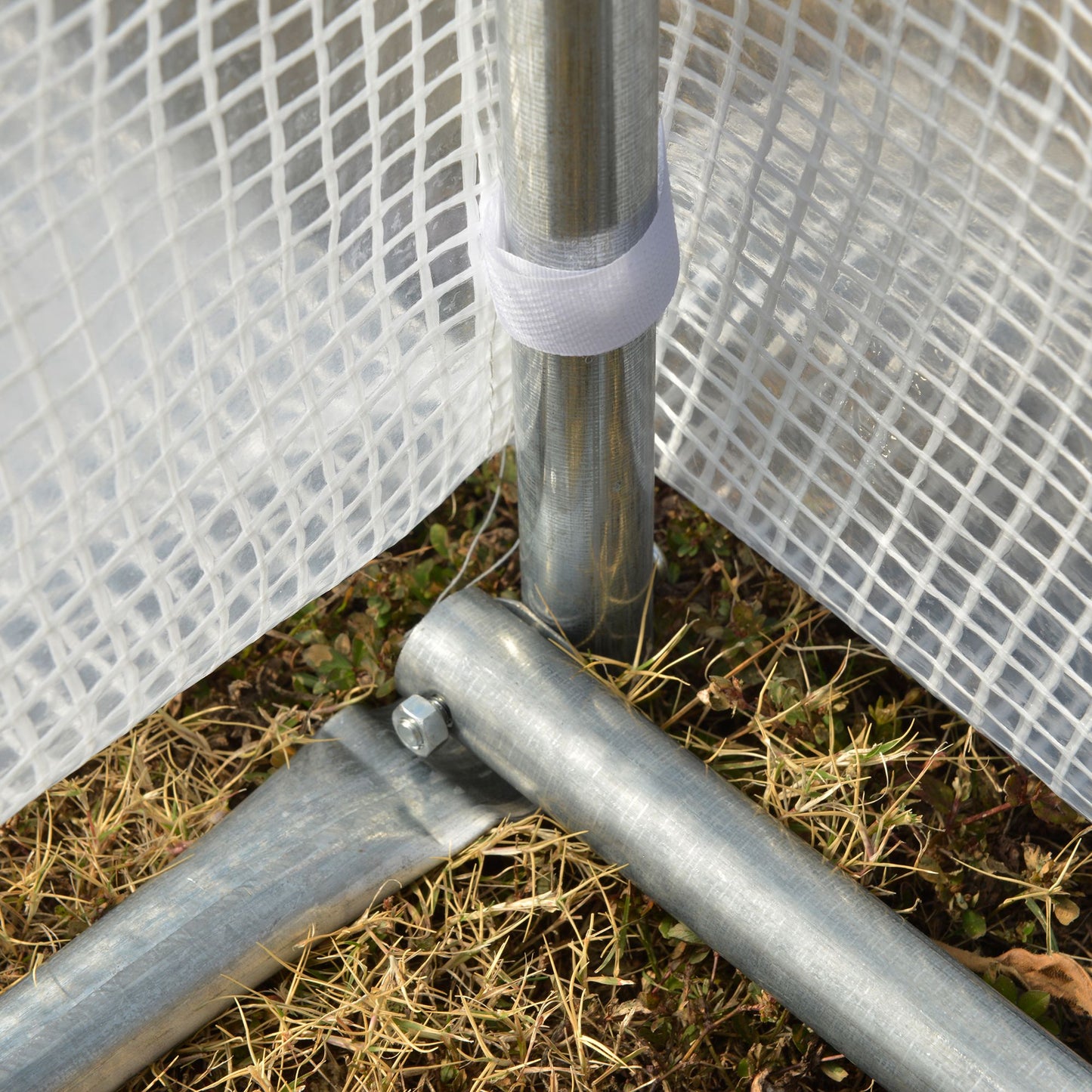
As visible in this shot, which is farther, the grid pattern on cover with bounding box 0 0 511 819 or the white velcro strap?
the white velcro strap

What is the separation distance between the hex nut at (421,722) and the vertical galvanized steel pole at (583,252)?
0.42 ft

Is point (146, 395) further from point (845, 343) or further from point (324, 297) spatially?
point (845, 343)

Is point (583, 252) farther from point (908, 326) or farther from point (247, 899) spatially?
point (247, 899)

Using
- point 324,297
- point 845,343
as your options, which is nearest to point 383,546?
point 324,297

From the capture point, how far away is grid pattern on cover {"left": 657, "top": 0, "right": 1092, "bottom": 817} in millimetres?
749

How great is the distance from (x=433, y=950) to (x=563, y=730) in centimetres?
22

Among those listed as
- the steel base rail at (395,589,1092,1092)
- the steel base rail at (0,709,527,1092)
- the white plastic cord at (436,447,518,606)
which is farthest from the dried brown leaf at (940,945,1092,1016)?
the white plastic cord at (436,447,518,606)

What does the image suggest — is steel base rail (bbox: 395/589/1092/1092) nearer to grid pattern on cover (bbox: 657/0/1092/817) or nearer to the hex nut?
the hex nut

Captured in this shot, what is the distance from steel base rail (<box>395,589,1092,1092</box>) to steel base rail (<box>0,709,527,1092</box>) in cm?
7

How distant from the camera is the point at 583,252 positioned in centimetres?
83

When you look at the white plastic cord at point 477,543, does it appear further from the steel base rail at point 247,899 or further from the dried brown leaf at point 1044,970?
the dried brown leaf at point 1044,970

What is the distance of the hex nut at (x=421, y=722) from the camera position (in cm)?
110

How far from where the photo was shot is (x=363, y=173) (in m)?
0.85

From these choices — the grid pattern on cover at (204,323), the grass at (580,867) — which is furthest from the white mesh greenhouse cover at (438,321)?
the grass at (580,867)
